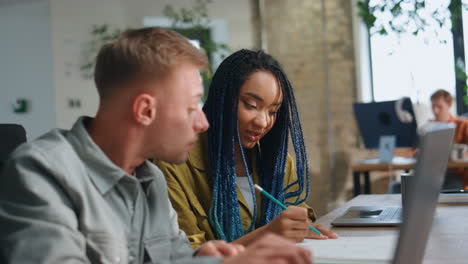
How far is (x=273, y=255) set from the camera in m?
0.79

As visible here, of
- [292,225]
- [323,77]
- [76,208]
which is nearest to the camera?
[76,208]

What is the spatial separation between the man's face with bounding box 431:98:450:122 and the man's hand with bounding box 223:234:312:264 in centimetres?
449

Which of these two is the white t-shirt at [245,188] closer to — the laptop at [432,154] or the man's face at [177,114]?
the man's face at [177,114]

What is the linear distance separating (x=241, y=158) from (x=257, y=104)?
0.19 metres

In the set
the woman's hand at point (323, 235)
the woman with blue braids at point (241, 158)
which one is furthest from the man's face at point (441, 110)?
the woman's hand at point (323, 235)

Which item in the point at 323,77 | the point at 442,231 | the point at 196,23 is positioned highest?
the point at 196,23

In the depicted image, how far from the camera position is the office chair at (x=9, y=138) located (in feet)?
3.77

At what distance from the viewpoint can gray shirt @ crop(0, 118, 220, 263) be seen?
0.83 metres

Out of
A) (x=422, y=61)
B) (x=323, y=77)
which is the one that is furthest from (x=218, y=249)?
(x=422, y=61)

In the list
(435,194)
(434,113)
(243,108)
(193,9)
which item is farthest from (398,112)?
(435,194)

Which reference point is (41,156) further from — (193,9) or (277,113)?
(193,9)

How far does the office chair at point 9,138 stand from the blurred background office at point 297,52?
4.42m

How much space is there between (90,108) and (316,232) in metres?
4.62

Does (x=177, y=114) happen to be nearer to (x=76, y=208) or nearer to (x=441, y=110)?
(x=76, y=208)
